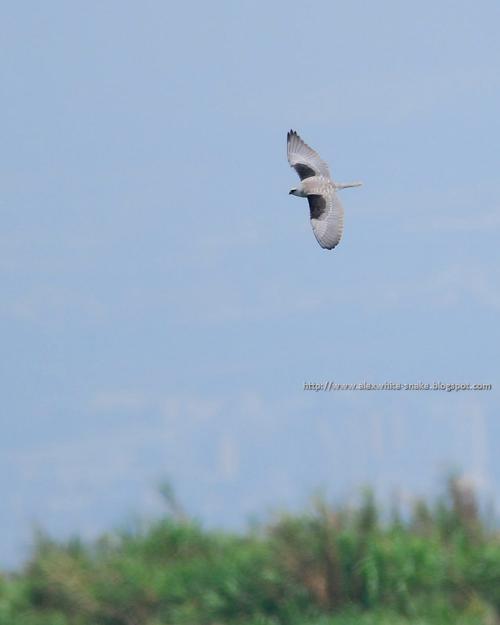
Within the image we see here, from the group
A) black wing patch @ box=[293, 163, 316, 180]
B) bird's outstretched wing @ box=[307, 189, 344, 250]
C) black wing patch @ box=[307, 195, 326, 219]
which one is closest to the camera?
bird's outstretched wing @ box=[307, 189, 344, 250]

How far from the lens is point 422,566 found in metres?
7.58

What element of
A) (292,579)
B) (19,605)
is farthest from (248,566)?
(19,605)

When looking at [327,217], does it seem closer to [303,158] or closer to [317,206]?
[317,206]

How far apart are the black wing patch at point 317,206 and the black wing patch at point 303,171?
440 mm

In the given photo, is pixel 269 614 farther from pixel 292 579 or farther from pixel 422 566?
pixel 422 566

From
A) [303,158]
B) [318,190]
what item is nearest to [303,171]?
[303,158]

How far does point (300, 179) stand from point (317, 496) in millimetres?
7682

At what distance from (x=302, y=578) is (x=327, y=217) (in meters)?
7.44

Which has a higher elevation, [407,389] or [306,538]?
[407,389]

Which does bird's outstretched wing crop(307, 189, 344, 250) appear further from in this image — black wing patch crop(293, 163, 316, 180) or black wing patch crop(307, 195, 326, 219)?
black wing patch crop(293, 163, 316, 180)

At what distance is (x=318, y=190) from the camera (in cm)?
1498

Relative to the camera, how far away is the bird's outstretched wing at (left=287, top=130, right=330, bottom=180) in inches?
605

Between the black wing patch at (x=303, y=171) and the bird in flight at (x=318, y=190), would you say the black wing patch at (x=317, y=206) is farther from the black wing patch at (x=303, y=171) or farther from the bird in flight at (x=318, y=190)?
the black wing patch at (x=303, y=171)

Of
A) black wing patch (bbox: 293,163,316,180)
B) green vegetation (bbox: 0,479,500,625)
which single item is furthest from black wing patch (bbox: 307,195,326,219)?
green vegetation (bbox: 0,479,500,625)
